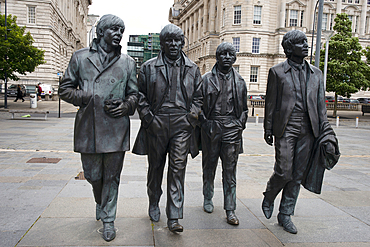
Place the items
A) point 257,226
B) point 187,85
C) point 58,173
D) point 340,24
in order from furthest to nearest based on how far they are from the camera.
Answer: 1. point 340,24
2. point 58,173
3. point 257,226
4. point 187,85

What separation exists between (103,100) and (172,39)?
1041 millimetres

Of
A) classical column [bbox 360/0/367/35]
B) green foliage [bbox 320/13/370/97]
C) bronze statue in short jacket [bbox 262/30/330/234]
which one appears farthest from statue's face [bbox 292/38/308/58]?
classical column [bbox 360/0/367/35]

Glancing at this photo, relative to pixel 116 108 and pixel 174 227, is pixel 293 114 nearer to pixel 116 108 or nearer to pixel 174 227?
pixel 174 227

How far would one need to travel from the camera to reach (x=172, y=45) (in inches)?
144

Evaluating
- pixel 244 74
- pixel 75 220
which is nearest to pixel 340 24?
pixel 244 74

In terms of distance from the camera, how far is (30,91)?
39.0 m

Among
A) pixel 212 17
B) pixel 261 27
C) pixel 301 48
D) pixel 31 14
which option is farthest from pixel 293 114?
pixel 212 17

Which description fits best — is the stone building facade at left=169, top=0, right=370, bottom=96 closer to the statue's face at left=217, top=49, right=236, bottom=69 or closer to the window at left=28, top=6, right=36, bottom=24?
the window at left=28, top=6, right=36, bottom=24

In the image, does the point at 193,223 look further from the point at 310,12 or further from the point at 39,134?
the point at 310,12

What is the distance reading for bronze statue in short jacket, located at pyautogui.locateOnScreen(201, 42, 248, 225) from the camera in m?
4.18

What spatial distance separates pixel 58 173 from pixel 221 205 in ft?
11.0

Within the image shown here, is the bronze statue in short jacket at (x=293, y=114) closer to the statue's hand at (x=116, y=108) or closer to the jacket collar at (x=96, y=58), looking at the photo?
the statue's hand at (x=116, y=108)

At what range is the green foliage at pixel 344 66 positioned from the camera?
1014 inches

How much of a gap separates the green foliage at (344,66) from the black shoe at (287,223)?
24283 millimetres
